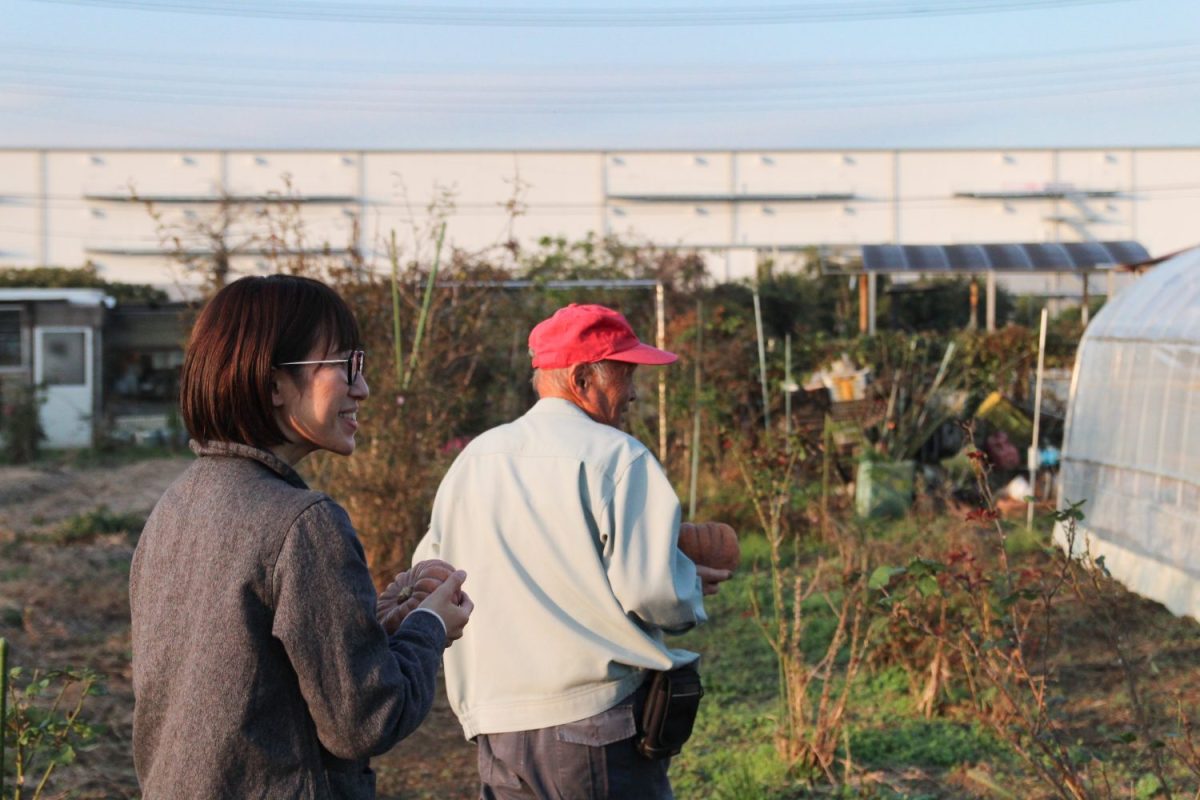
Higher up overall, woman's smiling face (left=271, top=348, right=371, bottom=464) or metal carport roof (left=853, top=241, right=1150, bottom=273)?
metal carport roof (left=853, top=241, right=1150, bottom=273)

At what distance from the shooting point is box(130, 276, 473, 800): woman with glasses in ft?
5.35

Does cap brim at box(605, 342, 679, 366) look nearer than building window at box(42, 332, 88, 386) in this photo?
Yes

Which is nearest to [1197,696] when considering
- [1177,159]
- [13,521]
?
[13,521]

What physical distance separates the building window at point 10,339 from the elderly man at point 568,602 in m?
20.4

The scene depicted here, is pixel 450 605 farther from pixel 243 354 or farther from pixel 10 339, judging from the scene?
pixel 10 339

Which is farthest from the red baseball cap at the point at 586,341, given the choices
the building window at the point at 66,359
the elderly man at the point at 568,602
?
the building window at the point at 66,359

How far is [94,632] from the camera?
725 centimetres

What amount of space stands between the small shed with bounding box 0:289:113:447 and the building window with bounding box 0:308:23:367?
0.14 feet

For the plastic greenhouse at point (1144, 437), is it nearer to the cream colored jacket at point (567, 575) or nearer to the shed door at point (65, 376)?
the cream colored jacket at point (567, 575)

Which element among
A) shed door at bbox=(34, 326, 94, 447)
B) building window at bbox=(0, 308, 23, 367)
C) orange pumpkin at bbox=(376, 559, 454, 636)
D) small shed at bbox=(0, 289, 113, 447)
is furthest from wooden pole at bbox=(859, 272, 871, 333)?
orange pumpkin at bbox=(376, 559, 454, 636)

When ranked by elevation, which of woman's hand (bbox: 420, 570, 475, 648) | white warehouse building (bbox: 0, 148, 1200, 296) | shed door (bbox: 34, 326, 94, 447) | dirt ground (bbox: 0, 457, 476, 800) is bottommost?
dirt ground (bbox: 0, 457, 476, 800)

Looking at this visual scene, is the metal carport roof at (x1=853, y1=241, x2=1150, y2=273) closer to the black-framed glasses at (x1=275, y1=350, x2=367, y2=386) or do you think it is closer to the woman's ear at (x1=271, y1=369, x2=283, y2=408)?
the black-framed glasses at (x1=275, y1=350, x2=367, y2=386)

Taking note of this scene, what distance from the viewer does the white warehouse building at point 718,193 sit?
125ft

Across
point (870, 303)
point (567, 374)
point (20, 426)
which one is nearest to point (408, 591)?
point (567, 374)
